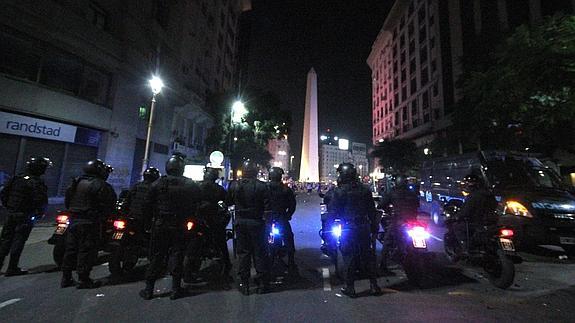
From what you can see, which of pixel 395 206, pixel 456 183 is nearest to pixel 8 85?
pixel 395 206

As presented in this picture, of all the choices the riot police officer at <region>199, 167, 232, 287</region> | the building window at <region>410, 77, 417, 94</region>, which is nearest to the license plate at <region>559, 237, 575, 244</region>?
the riot police officer at <region>199, 167, 232, 287</region>

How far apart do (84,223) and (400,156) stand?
40.5 meters

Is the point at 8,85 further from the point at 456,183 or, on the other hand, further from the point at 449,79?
the point at 449,79

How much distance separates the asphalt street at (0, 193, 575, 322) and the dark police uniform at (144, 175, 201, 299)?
1.28 feet

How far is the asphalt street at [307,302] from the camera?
3398 millimetres

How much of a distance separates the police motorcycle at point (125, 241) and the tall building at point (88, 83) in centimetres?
1004

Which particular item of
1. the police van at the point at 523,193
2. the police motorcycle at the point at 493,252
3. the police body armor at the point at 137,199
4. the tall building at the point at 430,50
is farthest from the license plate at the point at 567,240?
the tall building at the point at 430,50

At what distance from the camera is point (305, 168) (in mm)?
60250

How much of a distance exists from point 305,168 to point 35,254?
54.9 metres

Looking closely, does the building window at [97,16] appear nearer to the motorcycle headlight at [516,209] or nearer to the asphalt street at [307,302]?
the asphalt street at [307,302]

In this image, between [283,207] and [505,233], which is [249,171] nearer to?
[283,207]

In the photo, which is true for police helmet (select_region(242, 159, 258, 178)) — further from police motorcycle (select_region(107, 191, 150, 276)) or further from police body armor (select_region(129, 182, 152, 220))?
police motorcycle (select_region(107, 191, 150, 276))

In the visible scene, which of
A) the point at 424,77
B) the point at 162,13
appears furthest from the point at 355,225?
the point at 424,77

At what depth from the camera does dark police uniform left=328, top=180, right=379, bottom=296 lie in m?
4.25
